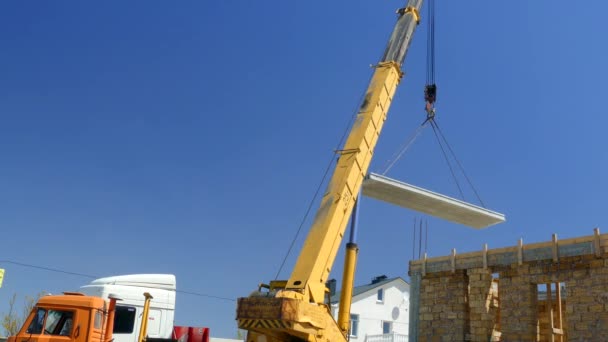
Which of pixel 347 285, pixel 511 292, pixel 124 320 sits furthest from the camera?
pixel 511 292

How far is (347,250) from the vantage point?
43.2ft

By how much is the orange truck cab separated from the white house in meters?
28.9

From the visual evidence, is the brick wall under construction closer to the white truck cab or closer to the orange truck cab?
the white truck cab

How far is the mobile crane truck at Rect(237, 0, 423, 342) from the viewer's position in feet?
32.2

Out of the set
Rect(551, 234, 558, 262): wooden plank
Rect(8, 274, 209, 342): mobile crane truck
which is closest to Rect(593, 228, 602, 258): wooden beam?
Rect(551, 234, 558, 262): wooden plank

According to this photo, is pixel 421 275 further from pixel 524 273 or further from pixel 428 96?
pixel 428 96

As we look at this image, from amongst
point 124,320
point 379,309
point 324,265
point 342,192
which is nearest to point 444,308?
point 342,192

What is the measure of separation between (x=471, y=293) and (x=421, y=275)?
2.31 metres

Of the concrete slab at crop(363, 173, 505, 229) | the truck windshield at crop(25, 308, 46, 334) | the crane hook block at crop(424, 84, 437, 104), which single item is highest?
the crane hook block at crop(424, 84, 437, 104)

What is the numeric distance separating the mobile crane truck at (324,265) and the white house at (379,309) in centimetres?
2739

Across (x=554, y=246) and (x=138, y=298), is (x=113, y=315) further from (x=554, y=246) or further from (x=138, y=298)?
(x=554, y=246)

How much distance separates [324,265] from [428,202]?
9444 mm

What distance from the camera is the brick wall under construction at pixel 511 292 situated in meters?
17.3

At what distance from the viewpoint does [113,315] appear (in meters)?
12.5
